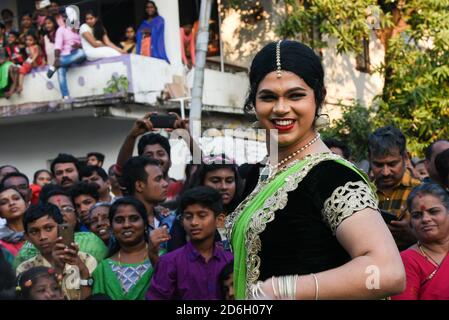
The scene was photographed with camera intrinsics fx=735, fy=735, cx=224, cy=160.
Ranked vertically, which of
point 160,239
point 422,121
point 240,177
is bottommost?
point 160,239

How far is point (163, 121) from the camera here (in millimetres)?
5363

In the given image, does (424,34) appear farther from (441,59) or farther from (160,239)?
(160,239)

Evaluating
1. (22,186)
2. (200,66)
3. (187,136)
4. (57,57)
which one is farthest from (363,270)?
(57,57)

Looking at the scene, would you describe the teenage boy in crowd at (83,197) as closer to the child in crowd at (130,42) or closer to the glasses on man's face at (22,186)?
the glasses on man's face at (22,186)

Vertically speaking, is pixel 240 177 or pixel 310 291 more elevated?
pixel 240 177

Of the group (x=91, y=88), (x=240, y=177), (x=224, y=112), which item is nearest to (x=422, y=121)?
(x=224, y=112)

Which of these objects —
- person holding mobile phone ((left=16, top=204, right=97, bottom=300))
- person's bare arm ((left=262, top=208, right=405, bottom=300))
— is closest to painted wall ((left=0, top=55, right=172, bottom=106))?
person holding mobile phone ((left=16, top=204, right=97, bottom=300))

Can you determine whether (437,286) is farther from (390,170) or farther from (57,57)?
(57,57)

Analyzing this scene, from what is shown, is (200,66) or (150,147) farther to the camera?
(200,66)

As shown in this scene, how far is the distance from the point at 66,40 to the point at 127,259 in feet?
22.5

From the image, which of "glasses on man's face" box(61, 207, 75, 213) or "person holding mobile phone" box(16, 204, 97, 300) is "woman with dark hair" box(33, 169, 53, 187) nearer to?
"glasses on man's face" box(61, 207, 75, 213)

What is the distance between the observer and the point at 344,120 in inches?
429
